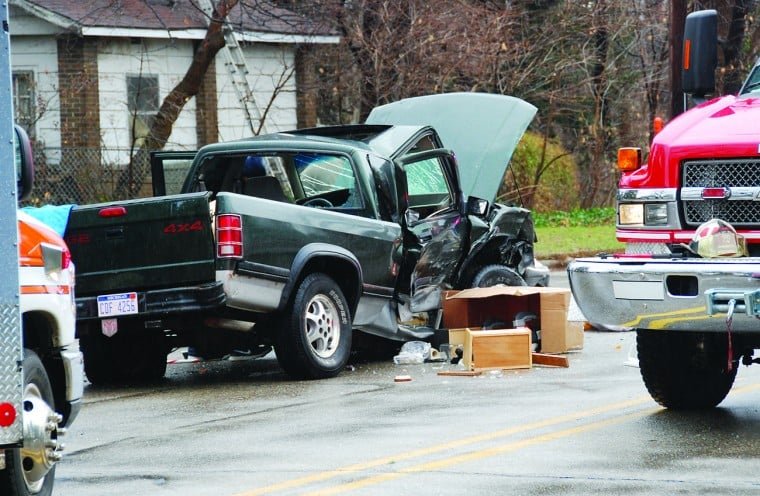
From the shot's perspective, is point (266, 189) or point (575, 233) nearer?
point (266, 189)

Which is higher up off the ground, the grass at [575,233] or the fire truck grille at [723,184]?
the fire truck grille at [723,184]

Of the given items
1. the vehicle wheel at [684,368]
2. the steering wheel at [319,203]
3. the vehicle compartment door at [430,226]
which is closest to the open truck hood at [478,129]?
the vehicle compartment door at [430,226]

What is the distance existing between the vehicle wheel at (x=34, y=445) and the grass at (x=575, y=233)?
15145mm

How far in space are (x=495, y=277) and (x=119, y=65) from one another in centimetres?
1842

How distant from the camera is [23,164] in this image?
620cm

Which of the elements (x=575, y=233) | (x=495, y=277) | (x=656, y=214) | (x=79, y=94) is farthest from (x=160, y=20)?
(x=656, y=214)

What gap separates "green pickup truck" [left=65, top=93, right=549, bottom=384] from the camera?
10406mm

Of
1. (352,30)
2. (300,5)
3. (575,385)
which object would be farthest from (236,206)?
(300,5)

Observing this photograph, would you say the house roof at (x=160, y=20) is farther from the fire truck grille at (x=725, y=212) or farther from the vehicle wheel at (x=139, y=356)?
the fire truck grille at (x=725, y=212)

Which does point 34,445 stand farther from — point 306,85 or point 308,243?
point 306,85

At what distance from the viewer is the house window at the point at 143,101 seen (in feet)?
98.8

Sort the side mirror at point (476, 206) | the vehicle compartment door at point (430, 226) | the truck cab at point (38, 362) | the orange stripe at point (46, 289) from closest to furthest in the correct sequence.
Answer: the truck cab at point (38, 362) → the orange stripe at point (46, 289) → the vehicle compartment door at point (430, 226) → the side mirror at point (476, 206)

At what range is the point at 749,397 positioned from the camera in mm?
9461

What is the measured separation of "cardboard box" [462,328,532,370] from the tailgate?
2075mm
